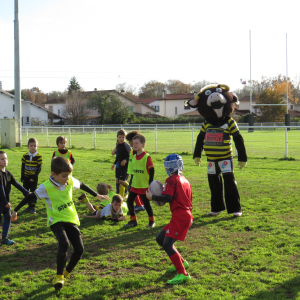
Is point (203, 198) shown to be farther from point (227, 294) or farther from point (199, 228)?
point (227, 294)

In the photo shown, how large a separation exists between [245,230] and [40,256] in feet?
10.6

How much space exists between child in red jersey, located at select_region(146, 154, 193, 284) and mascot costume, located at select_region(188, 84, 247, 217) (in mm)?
2814

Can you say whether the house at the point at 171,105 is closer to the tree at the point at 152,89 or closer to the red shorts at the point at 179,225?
the tree at the point at 152,89

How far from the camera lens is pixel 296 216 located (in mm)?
6539

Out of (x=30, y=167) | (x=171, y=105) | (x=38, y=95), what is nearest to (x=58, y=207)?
(x=30, y=167)

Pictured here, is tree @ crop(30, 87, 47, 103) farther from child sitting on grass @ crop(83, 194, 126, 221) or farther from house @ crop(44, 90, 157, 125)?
child sitting on grass @ crop(83, 194, 126, 221)

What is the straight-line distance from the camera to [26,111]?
2346 inches

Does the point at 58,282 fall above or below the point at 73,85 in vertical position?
below

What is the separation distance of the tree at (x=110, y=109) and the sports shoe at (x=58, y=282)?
2054 inches

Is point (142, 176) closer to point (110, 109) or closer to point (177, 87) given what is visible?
point (110, 109)

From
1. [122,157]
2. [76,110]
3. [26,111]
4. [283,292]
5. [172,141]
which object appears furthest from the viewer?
[76,110]

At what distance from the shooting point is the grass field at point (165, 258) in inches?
147

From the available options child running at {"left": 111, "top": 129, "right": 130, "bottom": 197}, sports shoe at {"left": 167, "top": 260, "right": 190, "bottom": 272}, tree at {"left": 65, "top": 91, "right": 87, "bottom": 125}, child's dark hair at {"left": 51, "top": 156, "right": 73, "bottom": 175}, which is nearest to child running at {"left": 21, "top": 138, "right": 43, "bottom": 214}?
child running at {"left": 111, "top": 129, "right": 130, "bottom": 197}

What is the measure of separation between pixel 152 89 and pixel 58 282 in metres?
Answer: 89.6
